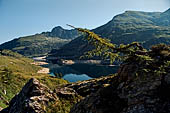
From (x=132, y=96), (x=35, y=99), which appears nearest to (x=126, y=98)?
(x=132, y=96)

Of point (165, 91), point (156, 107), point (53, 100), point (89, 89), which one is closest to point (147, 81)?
point (165, 91)

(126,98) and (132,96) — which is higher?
(132,96)

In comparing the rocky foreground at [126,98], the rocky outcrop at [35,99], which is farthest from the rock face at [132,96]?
the rocky outcrop at [35,99]

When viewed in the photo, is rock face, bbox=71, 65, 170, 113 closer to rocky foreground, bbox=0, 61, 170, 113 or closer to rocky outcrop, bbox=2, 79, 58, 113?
rocky foreground, bbox=0, 61, 170, 113

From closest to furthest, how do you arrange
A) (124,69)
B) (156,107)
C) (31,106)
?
1. (156,107)
2. (124,69)
3. (31,106)

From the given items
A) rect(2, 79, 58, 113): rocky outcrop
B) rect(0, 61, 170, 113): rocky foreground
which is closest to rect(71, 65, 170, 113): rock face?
rect(0, 61, 170, 113): rocky foreground

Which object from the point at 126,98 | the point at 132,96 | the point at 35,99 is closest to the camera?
the point at 132,96

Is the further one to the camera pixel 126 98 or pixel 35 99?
pixel 35 99

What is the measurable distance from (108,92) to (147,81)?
4.48m

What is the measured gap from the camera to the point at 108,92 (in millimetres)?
17031

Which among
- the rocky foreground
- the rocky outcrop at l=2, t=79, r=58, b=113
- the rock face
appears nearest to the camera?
the rock face

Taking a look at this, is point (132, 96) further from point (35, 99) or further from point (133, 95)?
point (35, 99)

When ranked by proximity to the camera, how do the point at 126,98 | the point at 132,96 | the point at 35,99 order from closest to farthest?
the point at 132,96, the point at 126,98, the point at 35,99

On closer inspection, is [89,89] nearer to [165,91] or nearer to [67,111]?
[67,111]
